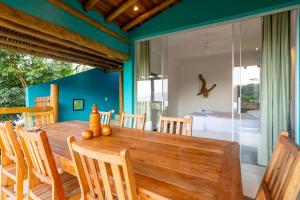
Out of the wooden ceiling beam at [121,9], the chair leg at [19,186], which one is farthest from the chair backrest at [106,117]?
the wooden ceiling beam at [121,9]

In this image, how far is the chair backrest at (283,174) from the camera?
0.66m

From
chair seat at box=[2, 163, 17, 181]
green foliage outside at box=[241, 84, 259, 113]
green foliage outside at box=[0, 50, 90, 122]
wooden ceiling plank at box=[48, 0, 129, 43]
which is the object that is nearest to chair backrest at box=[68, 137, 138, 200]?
chair seat at box=[2, 163, 17, 181]

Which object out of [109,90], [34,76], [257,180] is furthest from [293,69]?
[34,76]

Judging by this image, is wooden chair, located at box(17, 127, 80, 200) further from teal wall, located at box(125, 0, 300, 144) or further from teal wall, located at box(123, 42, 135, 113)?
teal wall, located at box(125, 0, 300, 144)

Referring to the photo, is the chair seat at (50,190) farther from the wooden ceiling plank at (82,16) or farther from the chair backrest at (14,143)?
the wooden ceiling plank at (82,16)

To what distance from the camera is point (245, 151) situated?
2.90m

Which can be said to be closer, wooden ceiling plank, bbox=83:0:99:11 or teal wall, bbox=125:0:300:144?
teal wall, bbox=125:0:300:144

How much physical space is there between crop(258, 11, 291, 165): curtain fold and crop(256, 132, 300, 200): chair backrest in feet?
6.51

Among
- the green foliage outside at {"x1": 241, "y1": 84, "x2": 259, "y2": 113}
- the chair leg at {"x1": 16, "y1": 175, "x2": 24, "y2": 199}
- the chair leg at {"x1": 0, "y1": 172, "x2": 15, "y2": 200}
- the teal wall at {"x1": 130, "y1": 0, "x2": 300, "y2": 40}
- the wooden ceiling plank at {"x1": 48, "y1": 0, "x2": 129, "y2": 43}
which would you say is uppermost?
the teal wall at {"x1": 130, "y1": 0, "x2": 300, "y2": 40}

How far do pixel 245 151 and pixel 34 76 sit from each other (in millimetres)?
8097

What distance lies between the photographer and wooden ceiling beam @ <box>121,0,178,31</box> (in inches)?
129

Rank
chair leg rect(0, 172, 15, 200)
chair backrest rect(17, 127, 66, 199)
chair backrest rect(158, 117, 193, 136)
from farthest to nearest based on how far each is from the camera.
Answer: chair backrest rect(158, 117, 193, 136), chair leg rect(0, 172, 15, 200), chair backrest rect(17, 127, 66, 199)

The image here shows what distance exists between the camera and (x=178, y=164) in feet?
3.35

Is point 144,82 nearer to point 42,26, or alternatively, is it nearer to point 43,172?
point 42,26
